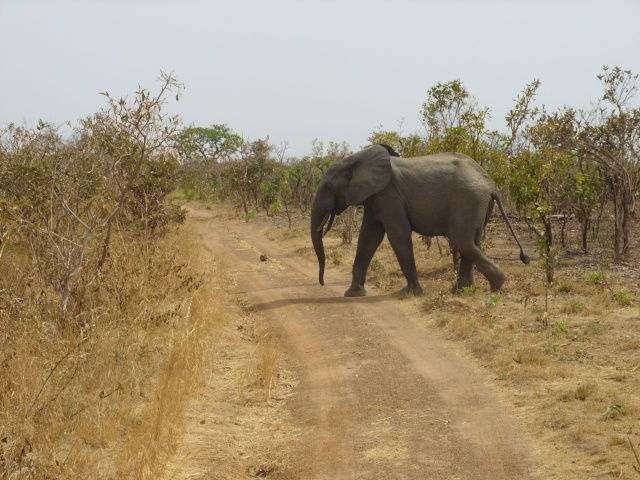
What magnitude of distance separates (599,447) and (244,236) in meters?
18.6

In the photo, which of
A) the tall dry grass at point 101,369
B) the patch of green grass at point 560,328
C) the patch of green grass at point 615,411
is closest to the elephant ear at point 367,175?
the tall dry grass at point 101,369

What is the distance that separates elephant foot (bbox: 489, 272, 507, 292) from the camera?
1355 centimetres

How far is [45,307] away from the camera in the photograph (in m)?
9.12

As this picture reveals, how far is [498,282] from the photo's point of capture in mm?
13578

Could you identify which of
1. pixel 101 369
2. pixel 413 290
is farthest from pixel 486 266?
pixel 101 369

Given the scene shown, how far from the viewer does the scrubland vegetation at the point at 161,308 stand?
6.52 metres

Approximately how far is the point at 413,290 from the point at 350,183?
2083mm

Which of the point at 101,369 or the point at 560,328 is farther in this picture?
the point at 560,328

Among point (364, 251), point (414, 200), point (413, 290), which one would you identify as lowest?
point (413, 290)

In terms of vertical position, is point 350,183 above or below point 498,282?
above

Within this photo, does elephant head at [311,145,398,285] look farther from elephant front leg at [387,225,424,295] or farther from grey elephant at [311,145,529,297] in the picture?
elephant front leg at [387,225,424,295]

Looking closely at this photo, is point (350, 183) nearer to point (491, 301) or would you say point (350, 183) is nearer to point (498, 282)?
point (498, 282)

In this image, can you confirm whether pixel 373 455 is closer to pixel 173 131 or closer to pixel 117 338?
pixel 117 338

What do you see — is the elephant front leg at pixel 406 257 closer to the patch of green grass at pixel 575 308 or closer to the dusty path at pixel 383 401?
the dusty path at pixel 383 401
